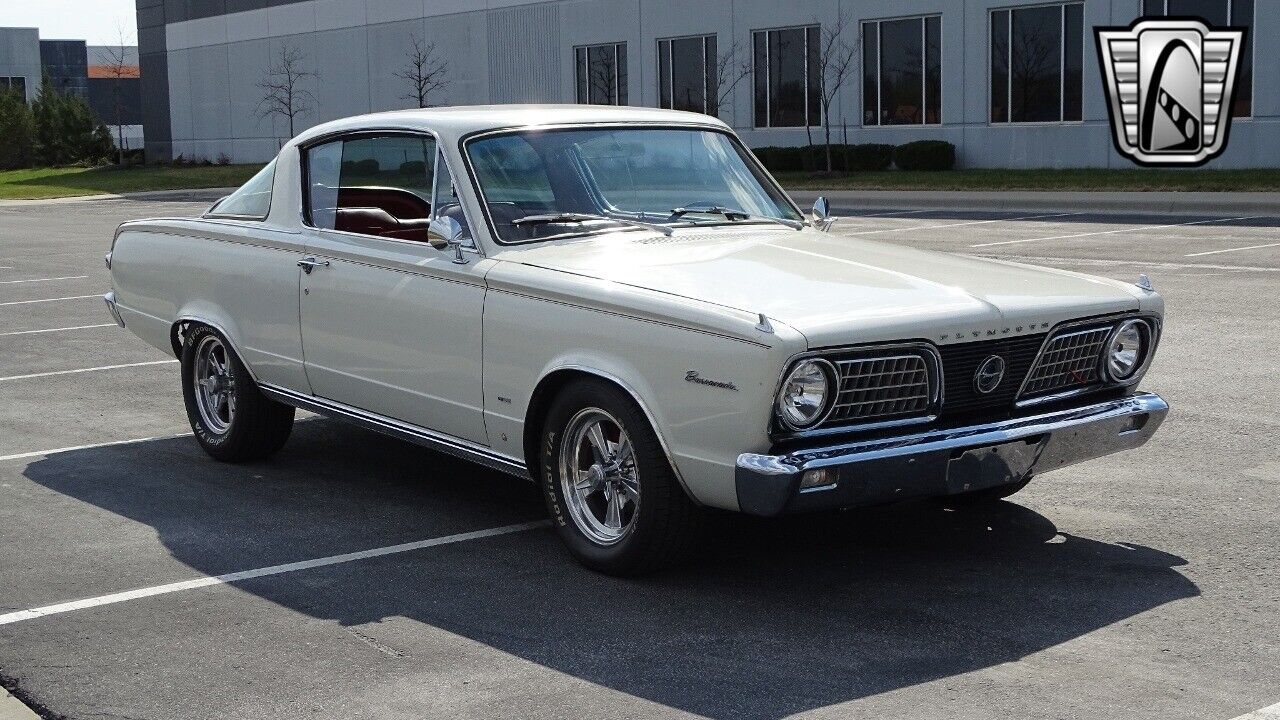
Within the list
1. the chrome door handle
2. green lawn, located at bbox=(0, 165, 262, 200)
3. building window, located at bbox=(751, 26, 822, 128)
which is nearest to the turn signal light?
the chrome door handle

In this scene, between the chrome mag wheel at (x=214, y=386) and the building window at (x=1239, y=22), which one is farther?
the building window at (x=1239, y=22)

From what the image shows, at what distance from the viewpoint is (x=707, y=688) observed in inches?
186

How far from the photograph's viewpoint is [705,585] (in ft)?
19.0

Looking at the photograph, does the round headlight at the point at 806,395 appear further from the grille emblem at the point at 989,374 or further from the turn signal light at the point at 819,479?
the grille emblem at the point at 989,374

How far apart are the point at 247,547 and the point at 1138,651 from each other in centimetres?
350

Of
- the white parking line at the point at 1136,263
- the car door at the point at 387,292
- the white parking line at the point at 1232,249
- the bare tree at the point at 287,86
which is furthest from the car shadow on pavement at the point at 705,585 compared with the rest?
the bare tree at the point at 287,86

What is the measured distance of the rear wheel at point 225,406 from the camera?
25.9 ft

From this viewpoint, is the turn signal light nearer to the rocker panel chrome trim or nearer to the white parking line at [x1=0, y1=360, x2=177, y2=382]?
the rocker panel chrome trim

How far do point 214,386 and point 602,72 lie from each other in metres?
39.1

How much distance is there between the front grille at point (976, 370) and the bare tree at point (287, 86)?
53.9 meters

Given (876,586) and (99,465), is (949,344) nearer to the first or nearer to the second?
(876,586)

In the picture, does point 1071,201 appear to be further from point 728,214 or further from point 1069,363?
point 1069,363

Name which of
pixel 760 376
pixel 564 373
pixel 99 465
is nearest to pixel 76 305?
pixel 99 465

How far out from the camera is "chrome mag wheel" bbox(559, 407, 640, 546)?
226 inches
